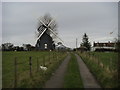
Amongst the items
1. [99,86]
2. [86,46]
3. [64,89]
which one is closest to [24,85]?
[64,89]

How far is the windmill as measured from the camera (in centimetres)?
5675

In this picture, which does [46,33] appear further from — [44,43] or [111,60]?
[111,60]

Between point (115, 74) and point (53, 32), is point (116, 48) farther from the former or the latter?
point (53, 32)

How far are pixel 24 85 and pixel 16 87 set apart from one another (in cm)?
47

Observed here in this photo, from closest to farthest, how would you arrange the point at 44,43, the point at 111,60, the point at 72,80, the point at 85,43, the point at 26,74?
the point at 72,80
the point at 26,74
the point at 111,60
the point at 44,43
the point at 85,43

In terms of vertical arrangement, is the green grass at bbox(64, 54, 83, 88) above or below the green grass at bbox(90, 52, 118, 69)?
below

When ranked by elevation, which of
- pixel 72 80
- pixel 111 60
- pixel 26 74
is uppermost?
pixel 111 60

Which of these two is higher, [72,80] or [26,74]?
[26,74]

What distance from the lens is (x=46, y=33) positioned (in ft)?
192

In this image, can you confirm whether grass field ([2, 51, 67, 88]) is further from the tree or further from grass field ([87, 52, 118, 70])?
the tree

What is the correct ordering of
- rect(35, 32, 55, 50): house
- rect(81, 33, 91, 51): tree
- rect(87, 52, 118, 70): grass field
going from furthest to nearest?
rect(81, 33, 91, 51): tree < rect(35, 32, 55, 50): house < rect(87, 52, 118, 70): grass field

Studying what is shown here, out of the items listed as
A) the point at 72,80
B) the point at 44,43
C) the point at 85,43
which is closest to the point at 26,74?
the point at 72,80

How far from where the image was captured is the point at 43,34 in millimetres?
58031

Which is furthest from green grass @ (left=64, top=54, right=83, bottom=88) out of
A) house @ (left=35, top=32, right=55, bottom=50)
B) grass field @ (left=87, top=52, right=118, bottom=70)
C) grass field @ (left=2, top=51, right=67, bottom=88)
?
house @ (left=35, top=32, right=55, bottom=50)
